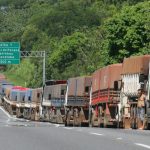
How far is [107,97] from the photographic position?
38281 mm

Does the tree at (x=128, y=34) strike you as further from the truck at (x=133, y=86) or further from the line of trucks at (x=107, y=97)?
the truck at (x=133, y=86)

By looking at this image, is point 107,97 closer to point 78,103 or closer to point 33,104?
point 78,103

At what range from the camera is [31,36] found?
187m

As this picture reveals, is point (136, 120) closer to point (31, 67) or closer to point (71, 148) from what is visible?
point (71, 148)

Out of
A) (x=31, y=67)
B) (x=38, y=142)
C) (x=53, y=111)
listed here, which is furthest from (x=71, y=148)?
(x=31, y=67)

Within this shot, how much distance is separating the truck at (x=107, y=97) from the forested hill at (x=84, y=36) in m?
22.7

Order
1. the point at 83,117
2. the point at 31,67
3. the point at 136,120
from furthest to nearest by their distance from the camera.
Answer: the point at 31,67
the point at 83,117
the point at 136,120

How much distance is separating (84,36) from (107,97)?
85684 mm

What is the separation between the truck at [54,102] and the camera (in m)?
56.0

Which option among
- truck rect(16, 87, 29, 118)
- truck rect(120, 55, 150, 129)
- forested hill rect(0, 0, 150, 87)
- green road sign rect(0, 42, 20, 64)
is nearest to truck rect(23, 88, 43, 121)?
truck rect(16, 87, 29, 118)

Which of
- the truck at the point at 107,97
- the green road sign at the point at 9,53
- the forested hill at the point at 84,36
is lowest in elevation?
the truck at the point at 107,97

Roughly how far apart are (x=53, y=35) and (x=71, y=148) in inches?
6132

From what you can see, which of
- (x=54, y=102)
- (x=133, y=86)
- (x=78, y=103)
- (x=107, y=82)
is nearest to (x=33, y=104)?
(x=54, y=102)

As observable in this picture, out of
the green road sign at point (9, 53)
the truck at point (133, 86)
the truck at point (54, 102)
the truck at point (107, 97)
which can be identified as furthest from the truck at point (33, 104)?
the truck at point (133, 86)
